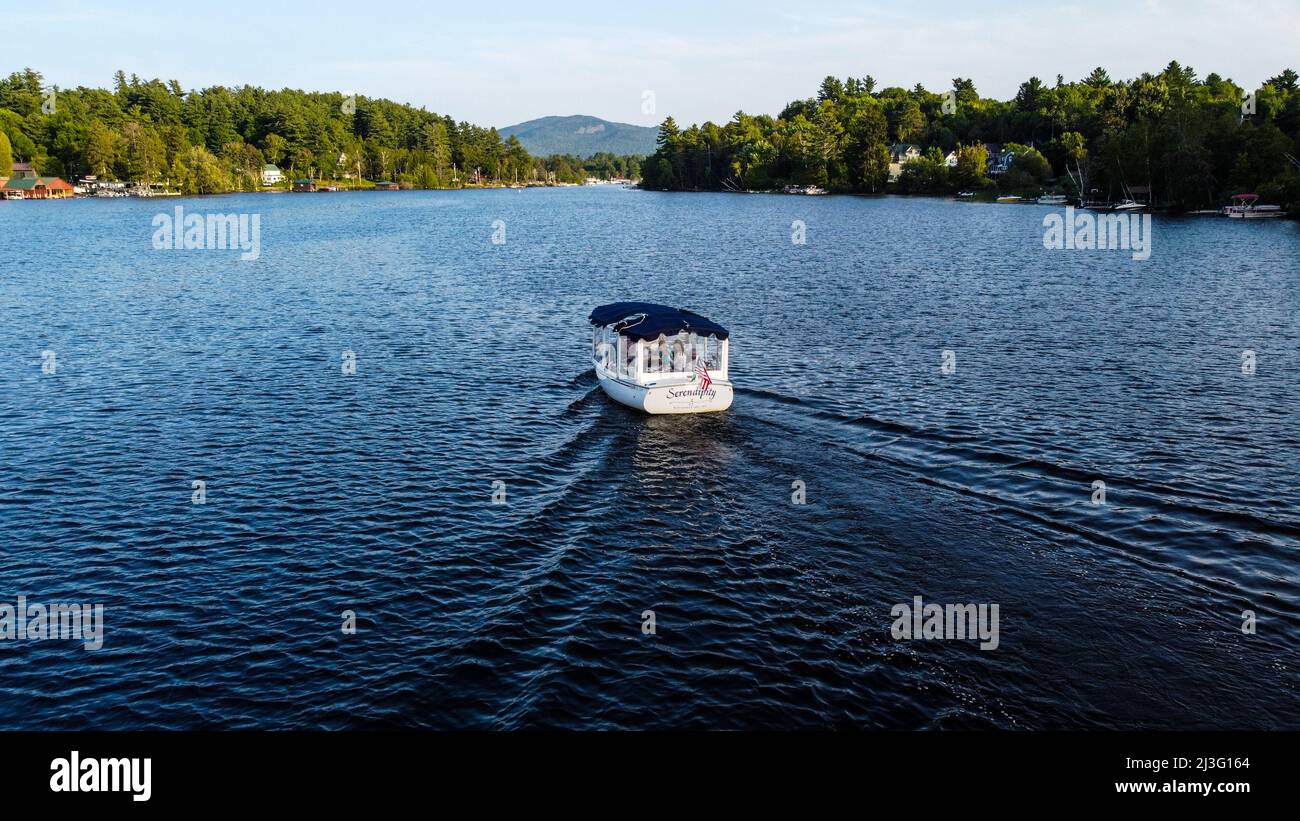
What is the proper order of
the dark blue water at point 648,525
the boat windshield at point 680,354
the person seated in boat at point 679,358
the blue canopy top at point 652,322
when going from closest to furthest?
the dark blue water at point 648,525 < the blue canopy top at point 652,322 < the boat windshield at point 680,354 < the person seated in boat at point 679,358

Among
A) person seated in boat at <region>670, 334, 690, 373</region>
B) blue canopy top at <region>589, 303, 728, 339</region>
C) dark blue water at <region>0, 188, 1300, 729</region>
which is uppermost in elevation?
blue canopy top at <region>589, 303, 728, 339</region>

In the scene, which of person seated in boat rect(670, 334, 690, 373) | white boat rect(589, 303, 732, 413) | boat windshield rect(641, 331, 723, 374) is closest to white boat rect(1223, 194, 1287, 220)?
boat windshield rect(641, 331, 723, 374)

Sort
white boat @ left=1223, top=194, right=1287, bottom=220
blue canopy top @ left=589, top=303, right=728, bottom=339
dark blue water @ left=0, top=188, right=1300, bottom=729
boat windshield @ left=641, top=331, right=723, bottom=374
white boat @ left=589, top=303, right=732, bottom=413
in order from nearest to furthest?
dark blue water @ left=0, top=188, right=1300, bottom=729
white boat @ left=589, top=303, right=732, bottom=413
blue canopy top @ left=589, top=303, right=728, bottom=339
boat windshield @ left=641, top=331, right=723, bottom=374
white boat @ left=1223, top=194, right=1287, bottom=220

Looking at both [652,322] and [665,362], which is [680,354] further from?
[652,322]

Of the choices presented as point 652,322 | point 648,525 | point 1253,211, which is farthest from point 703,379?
point 1253,211

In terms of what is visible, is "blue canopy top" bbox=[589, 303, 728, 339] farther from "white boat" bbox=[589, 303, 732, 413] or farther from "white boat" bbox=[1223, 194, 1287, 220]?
"white boat" bbox=[1223, 194, 1287, 220]

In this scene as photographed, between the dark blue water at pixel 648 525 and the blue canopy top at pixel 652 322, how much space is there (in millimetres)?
4810

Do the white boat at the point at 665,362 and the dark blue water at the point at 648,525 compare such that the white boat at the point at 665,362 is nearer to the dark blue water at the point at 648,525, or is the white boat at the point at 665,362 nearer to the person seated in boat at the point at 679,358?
the person seated in boat at the point at 679,358

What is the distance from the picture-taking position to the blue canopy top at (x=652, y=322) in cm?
4941

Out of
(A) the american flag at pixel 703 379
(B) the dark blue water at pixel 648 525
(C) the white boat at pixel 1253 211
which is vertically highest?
(C) the white boat at pixel 1253 211

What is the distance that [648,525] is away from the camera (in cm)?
3569

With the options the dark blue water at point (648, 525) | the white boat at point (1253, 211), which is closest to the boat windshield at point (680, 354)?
the dark blue water at point (648, 525)

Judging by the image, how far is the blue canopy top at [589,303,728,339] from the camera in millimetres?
49406
